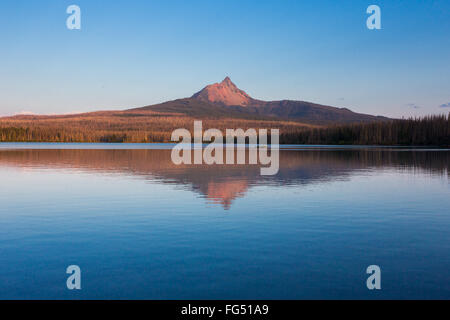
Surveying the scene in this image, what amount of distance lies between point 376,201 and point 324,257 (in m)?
12.3

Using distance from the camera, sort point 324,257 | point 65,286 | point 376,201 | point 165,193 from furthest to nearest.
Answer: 1. point 165,193
2. point 376,201
3. point 324,257
4. point 65,286

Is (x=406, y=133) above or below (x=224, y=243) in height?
above

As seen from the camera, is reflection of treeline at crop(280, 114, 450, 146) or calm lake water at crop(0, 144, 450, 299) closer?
calm lake water at crop(0, 144, 450, 299)

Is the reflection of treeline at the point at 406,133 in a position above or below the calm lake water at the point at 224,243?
above

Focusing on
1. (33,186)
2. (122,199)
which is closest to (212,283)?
(122,199)

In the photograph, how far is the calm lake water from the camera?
380 inches

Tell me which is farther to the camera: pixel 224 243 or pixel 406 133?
pixel 406 133

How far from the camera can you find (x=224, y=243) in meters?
13.4

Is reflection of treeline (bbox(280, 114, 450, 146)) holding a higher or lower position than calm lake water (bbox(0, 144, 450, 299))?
higher

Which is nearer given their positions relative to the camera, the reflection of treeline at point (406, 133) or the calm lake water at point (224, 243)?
the calm lake water at point (224, 243)

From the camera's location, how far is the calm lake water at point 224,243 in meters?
9.65

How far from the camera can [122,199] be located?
75.7 ft

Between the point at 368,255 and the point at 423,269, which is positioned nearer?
the point at 423,269
